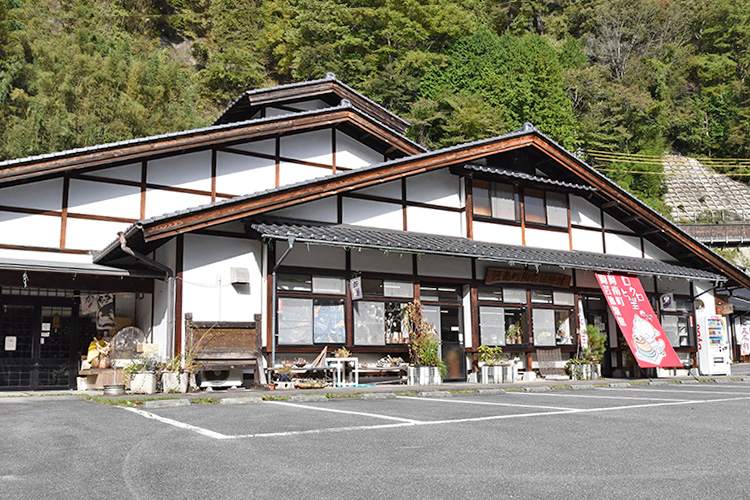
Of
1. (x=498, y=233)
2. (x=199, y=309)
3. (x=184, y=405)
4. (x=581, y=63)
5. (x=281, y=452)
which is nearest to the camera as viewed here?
(x=281, y=452)

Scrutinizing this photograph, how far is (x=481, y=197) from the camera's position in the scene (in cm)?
1669

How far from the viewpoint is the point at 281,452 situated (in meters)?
5.12

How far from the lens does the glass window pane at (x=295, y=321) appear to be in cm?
1311

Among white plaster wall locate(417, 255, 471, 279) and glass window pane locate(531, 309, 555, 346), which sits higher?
white plaster wall locate(417, 255, 471, 279)

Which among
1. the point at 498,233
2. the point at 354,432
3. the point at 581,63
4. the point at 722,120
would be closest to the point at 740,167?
the point at 722,120

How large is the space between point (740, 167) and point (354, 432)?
5301 cm

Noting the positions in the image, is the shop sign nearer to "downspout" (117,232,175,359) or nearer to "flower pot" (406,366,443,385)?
"flower pot" (406,366,443,385)

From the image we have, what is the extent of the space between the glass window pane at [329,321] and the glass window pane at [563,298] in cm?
646

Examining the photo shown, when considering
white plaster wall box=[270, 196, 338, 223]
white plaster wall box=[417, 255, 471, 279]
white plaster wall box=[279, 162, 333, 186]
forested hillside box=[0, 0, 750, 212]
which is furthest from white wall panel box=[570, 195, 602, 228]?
forested hillside box=[0, 0, 750, 212]

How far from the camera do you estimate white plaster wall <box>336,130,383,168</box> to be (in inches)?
690

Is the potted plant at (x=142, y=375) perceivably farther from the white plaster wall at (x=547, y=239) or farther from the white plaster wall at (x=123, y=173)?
the white plaster wall at (x=547, y=239)

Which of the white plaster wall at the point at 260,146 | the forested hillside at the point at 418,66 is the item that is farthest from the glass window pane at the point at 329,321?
the forested hillside at the point at 418,66

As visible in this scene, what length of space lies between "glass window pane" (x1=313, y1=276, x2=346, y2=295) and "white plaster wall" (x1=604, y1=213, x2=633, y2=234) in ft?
29.8

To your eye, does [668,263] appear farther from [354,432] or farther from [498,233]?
[354,432]
